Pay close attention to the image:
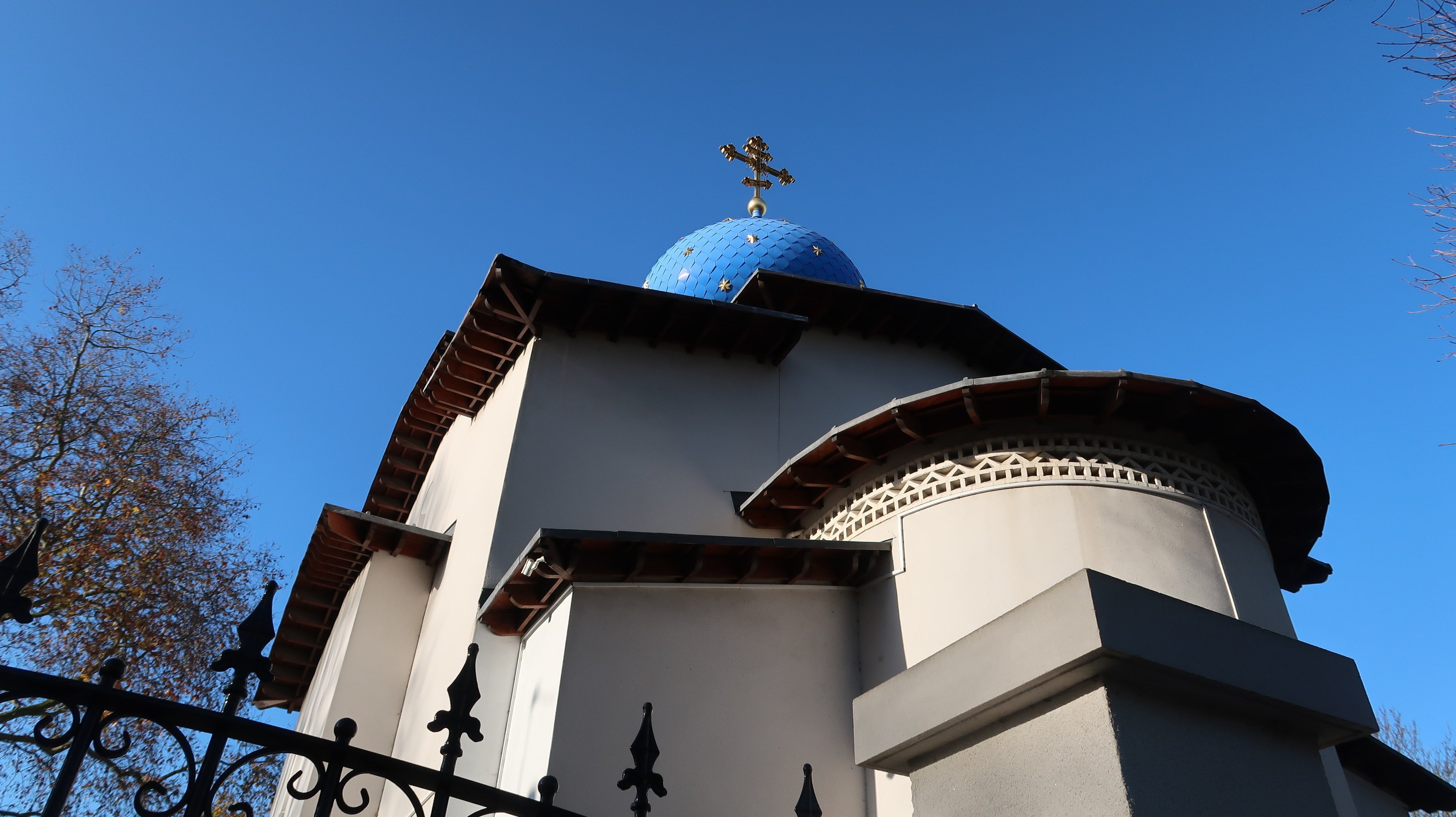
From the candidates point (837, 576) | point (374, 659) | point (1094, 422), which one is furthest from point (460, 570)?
point (1094, 422)

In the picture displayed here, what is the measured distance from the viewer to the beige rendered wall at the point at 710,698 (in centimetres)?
654

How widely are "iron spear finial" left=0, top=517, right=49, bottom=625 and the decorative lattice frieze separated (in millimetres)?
6007

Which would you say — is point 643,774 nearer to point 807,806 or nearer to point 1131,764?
point 807,806

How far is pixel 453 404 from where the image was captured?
11586mm

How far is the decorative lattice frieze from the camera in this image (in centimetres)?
Answer: 747

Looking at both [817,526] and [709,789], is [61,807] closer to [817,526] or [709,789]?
[709,789]

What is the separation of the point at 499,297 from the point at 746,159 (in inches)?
300

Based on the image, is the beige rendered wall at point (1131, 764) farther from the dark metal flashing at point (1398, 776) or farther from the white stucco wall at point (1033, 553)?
the dark metal flashing at point (1398, 776)

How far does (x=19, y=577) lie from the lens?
288cm

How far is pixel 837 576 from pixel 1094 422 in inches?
93.4

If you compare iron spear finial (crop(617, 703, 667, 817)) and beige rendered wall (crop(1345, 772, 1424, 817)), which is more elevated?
beige rendered wall (crop(1345, 772, 1424, 817))

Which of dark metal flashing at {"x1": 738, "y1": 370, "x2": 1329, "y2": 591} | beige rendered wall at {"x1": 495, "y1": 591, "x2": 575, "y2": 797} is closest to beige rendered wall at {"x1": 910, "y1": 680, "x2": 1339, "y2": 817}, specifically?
beige rendered wall at {"x1": 495, "y1": 591, "x2": 575, "y2": 797}

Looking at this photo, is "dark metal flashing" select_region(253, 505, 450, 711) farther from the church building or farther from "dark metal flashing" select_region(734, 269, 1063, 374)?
"dark metal flashing" select_region(734, 269, 1063, 374)

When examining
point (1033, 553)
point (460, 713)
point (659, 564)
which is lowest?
point (460, 713)
